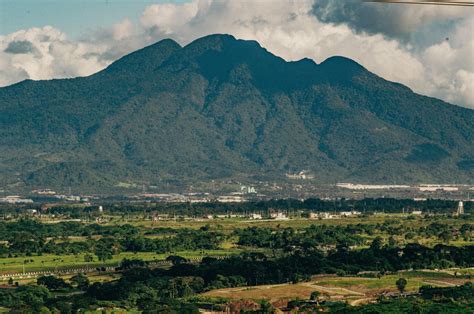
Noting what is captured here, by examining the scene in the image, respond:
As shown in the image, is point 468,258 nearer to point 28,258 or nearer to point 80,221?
point 28,258

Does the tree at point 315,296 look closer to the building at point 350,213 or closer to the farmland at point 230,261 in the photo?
the farmland at point 230,261

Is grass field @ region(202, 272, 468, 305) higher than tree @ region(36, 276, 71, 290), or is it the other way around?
tree @ region(36, 276, 71, 290)

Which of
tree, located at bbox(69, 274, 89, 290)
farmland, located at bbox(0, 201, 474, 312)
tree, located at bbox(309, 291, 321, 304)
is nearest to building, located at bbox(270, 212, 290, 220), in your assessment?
farmland, located at bbox(0, 201, 474, 312)

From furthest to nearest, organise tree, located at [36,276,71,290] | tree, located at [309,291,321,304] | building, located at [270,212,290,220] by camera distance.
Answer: building, located at [270,212,290,220]
tree, located at [36,276,71,290]
tree, located at [309,291,321,304]

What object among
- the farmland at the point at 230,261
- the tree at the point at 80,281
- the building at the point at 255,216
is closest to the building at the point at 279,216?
the building at the point at 255,216

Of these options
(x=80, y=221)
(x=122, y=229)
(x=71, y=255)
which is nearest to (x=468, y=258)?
(x=71, y=255)

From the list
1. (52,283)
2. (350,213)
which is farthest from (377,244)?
(350,213)

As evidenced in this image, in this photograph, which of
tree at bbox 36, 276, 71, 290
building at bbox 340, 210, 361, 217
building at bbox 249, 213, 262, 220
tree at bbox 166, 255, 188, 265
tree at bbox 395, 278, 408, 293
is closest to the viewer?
tree at bbox 395, 278, 408, 293

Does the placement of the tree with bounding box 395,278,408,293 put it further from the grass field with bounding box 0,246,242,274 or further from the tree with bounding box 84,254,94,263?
the tree with bounding box 84,254,94,263
